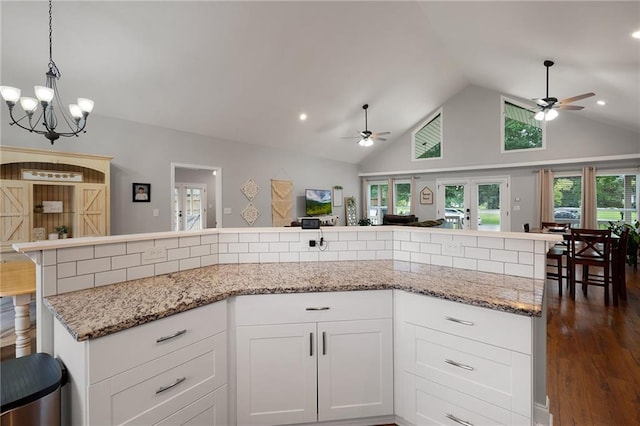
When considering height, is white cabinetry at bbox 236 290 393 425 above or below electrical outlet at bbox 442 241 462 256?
below

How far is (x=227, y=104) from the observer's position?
516cm

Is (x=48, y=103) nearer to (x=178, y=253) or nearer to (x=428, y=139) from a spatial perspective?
(x=178, y=253)

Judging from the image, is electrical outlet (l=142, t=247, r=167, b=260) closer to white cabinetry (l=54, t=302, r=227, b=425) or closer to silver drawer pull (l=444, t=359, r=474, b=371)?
white cabinetry (l=54, t=302, r=227, b=425)

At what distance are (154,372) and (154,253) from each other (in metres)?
0.78

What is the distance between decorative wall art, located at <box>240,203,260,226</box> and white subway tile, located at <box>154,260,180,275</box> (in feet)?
15.3

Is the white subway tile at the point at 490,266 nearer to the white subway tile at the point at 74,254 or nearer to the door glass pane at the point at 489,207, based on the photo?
the white subway tile at the point at 74,254

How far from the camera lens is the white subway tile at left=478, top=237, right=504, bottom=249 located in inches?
72.2

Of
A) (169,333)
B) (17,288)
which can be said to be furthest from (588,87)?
(17,288)

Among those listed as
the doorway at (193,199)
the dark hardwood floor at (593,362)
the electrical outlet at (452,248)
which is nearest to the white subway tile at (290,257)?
the electrical outlet at (452,248)

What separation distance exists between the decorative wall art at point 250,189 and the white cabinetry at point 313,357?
17.2ft

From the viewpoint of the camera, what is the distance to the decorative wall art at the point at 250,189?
659 cm

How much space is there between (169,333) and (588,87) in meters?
6.89

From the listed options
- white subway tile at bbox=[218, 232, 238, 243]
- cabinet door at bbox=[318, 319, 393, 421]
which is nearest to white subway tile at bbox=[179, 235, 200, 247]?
Answer: white subway tile at bbox=[218, 232, 238, 243]

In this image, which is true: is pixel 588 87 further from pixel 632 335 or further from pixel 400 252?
pixel 400 252
